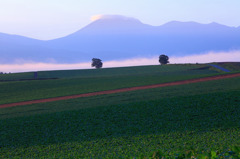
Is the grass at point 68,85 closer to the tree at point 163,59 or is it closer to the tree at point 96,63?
the tree at point 163,59

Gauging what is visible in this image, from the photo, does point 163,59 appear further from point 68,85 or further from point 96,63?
point 68,85

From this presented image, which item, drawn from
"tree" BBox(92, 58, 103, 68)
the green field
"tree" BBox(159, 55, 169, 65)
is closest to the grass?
the green field

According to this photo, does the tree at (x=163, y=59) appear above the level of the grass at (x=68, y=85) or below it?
above

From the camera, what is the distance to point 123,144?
715 inches

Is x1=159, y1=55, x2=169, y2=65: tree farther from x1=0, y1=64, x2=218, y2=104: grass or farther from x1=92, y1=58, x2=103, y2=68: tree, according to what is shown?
x1=0, y1=64, x2=218, y2=104: grass

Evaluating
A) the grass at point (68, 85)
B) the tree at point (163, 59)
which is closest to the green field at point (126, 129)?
the grass at point (68, 85)

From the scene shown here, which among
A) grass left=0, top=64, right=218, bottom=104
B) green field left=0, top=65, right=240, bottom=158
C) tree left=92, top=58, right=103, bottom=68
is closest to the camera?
green field left=0, top=65, right=240, bottom=158

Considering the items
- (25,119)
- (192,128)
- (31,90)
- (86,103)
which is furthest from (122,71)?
(192,128)

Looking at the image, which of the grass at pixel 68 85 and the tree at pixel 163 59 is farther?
the tree at pixel 163 59

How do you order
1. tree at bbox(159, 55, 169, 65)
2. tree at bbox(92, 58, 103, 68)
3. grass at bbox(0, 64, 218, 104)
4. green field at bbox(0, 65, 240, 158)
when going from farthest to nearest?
tree at bbox(92, 58, 103, 68)
tree at bbox(159, 55, 169, 65)
grass at bbox(0, 64, 218, 104)
green field at bbox(0, 65, 240, 158)

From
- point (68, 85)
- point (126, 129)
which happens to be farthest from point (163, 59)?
point (126, 129)

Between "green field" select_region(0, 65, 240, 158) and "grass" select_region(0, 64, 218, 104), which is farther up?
"grass" select_region(0, 64, 218, 104)

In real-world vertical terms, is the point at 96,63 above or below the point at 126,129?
above


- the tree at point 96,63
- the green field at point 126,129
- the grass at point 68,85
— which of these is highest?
the tree at point 96,63
